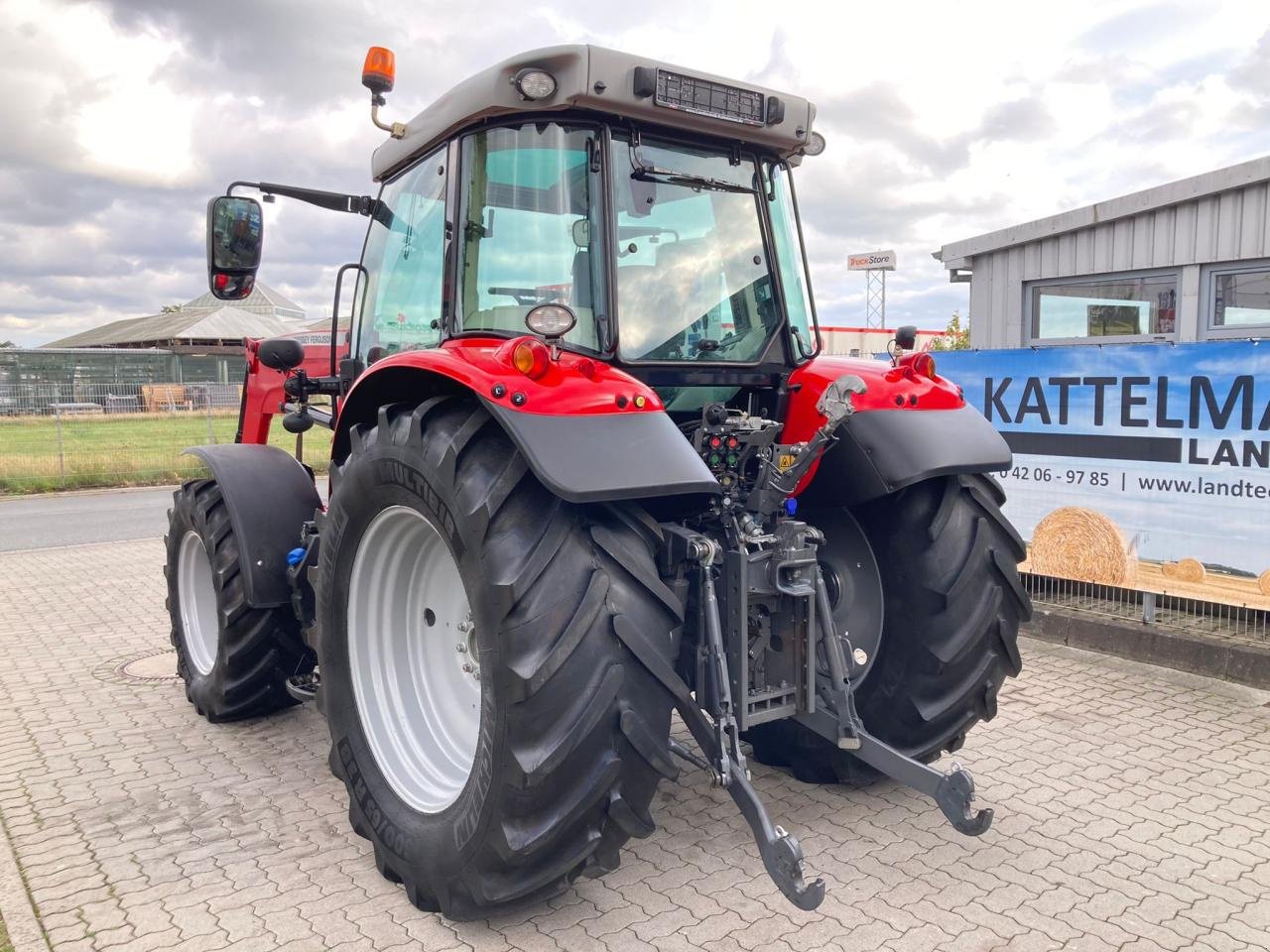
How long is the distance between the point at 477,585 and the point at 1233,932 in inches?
98.0

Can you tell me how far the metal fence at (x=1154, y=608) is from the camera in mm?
5676

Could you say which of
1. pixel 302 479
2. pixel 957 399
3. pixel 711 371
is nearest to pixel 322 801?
pixel 302 479

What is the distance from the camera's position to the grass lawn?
52.6 feet

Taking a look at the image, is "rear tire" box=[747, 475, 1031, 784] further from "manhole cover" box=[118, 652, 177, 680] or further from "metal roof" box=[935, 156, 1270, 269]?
"metal roof" box=[935, 156, 1270, 269]

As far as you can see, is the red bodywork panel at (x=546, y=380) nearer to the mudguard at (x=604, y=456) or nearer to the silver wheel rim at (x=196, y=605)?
the mudguard at (x=604, y=456)

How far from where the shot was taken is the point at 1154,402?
5.89m

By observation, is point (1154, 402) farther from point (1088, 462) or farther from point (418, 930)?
point (418, 930)

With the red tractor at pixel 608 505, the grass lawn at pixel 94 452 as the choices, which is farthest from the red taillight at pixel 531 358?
the grass lawn at pixel 94 452

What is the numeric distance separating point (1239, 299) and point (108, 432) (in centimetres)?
1819

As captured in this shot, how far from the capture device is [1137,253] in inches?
343

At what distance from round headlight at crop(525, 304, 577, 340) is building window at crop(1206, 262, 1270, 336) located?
7486 mm

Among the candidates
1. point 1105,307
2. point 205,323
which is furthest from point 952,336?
point 205,323

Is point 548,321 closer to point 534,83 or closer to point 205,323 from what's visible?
point 534,83

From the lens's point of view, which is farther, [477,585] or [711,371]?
[711,371]
